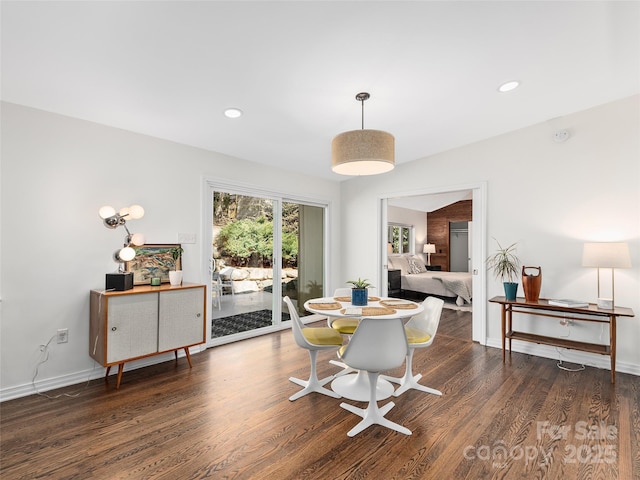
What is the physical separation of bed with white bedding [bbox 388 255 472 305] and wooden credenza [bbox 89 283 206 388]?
4585 mm

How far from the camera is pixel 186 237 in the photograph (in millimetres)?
3672

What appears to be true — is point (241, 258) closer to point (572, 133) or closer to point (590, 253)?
point (590, 253)

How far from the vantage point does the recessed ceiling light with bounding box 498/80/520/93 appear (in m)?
2.86

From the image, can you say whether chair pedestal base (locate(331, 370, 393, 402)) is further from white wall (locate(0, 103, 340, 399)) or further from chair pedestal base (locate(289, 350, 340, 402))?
white wall (locate(0, 103, 340, 399))

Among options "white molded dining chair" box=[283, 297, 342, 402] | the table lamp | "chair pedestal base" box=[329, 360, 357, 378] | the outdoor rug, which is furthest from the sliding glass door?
the table lamp

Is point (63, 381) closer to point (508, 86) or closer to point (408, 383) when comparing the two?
point (408, 383)

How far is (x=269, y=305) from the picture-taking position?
15.4 ft

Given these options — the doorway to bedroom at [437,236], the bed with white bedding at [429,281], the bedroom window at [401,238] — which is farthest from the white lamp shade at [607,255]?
the bedroom window at [401,238]

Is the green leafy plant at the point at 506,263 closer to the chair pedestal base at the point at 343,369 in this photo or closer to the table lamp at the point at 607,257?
the table lamp at the point at 607,257

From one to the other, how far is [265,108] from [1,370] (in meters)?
2.99

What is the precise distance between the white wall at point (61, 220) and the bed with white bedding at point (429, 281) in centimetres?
500

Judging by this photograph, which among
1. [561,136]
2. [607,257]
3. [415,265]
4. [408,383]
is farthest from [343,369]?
[415,265]

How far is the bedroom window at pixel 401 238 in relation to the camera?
8.42 m

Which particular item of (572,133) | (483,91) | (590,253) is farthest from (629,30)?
(590,253)
